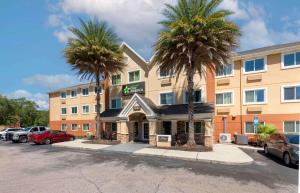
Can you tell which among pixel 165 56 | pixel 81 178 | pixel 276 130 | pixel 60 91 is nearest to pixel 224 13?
pixel 165 56

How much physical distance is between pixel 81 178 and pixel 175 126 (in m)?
17.9

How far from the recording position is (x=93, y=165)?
1628 cm

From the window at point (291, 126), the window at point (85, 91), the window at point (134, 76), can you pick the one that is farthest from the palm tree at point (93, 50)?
the window at point (291, 126)

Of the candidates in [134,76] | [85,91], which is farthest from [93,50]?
[85,91]

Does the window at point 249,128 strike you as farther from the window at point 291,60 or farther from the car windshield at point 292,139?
the car windshield at point 292,139

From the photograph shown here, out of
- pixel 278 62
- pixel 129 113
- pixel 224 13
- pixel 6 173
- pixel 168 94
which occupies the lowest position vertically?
pixel 6 173

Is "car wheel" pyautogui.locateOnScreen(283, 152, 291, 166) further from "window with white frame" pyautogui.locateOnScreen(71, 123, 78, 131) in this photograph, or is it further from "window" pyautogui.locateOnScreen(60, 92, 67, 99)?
"window" pyautogui.locateOnScreen(60, 92, 67, 99)

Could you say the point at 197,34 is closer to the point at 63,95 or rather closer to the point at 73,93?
the point at 73,93

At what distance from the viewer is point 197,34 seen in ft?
70.8

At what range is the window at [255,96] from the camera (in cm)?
2598

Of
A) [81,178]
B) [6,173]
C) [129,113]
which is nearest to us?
[81,178]

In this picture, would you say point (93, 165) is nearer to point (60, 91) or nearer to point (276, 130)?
point (276, 130)

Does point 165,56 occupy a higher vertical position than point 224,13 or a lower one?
lower

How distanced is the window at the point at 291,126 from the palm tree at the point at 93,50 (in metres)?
18.1
